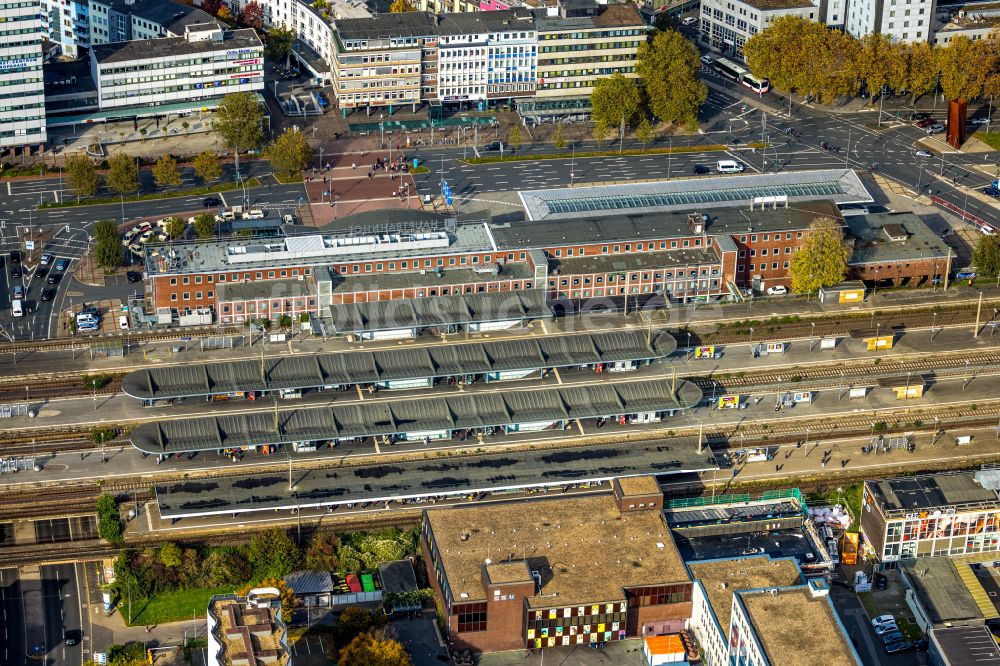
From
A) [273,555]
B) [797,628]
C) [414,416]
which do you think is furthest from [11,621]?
[797,628]

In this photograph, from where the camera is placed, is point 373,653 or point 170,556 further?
point 170,556

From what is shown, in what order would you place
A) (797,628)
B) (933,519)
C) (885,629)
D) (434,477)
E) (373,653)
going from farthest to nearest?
1. (434,477)
2. (933,519)
3. (885,629)
4. (373,653)
5. (797,628)

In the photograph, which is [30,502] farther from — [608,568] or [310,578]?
[608,568]

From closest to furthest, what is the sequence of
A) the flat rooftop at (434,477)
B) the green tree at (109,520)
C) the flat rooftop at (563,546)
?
the flat rooftop at (563,546) < the green tree at (109,520) < the flat rooftop at (434,477)

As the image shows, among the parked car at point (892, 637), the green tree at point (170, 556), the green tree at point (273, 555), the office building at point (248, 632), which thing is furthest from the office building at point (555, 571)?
the green tree at point (170, 556)

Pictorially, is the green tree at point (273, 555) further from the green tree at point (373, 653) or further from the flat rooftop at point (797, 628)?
the flat rooftop at point (797, 628)

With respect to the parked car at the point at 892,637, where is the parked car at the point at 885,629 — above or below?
above

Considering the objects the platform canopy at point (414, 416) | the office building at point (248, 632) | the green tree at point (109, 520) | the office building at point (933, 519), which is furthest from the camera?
the platform canopy at point (414, 416)

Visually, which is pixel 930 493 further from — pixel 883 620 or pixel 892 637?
pixel 892 637
